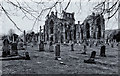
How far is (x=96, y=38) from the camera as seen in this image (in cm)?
3650

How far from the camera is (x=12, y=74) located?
235 inches

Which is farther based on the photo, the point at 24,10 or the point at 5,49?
the point at 5,49

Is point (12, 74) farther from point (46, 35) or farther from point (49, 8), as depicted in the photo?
point (46, 35)

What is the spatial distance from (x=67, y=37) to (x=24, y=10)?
37960 millimetres

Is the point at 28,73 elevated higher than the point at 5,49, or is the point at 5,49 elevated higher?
the point at 5,49

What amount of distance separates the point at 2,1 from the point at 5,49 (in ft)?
31.6

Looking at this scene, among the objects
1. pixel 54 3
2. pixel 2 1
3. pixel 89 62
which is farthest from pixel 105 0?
pixel 89 62

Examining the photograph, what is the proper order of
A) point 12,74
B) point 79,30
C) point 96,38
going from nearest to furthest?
point 12,74 < point 96,38 < point 79,30

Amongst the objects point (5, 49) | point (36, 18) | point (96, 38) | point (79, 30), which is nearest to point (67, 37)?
point (79, 30)

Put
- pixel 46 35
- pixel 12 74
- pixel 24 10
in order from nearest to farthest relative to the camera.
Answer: pixel 24 10 < pixel 12 74 < pixel 46 35

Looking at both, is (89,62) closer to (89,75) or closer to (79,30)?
(89,75)

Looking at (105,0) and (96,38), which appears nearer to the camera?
(105,0)

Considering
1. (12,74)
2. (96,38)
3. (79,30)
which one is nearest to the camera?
(12,74)

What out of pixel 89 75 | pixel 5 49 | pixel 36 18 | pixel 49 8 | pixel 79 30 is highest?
pixel 79 30
